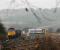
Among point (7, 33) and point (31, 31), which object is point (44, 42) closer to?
point (31, 31)

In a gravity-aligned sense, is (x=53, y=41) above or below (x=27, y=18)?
below

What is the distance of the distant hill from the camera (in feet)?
8.48

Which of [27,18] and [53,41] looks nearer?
[53,41]

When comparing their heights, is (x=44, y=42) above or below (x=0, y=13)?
below

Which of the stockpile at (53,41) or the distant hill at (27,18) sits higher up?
the distant hill at (27,18)

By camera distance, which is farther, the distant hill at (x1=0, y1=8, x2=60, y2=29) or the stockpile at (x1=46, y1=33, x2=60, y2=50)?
the distant hill at (x1=0, y1=8, x2=60, y2=29)

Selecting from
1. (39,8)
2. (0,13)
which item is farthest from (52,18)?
(0,13)

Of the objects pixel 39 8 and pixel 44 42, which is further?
pixel 39 8

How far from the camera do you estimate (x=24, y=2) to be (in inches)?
103

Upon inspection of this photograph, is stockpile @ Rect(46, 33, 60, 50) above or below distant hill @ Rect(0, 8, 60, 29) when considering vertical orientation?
below

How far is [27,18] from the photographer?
8.59ft

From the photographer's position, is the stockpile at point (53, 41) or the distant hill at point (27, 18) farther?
the distant hill at point (27, 18)

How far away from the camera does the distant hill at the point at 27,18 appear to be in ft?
8.48

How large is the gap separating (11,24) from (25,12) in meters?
0.26
